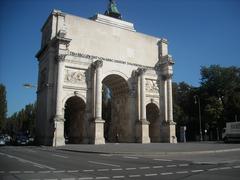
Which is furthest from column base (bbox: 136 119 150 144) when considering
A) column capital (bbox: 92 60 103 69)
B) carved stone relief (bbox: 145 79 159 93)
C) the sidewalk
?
the sidewalk

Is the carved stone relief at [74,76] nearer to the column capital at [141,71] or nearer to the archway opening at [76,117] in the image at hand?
the archway opening at [76,117]

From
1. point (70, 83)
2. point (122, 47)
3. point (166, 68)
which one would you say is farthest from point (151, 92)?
point (70, 83)

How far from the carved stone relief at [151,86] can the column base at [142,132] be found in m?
6.25

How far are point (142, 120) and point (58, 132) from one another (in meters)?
13.2

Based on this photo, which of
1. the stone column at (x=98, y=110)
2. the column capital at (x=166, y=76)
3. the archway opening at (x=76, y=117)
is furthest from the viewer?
the column capital at (x=166, y=76)

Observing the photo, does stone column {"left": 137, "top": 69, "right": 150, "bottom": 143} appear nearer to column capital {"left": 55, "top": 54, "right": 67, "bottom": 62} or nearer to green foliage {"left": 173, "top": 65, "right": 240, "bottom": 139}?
column capital {"left": 55, "top": 54, "right": 67, "bottom": 62}

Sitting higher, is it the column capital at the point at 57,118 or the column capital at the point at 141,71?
the column capital at the point at 141,71

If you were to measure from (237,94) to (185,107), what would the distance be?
1215 cm

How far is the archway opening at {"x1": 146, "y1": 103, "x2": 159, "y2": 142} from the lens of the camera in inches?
1897

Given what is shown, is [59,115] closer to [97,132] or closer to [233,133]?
[97,132]

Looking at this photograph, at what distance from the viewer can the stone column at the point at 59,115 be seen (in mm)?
35781

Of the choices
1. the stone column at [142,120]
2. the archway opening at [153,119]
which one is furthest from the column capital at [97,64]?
the archway opening at [153,119]

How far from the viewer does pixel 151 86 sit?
4791cm

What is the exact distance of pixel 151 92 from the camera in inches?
1875
